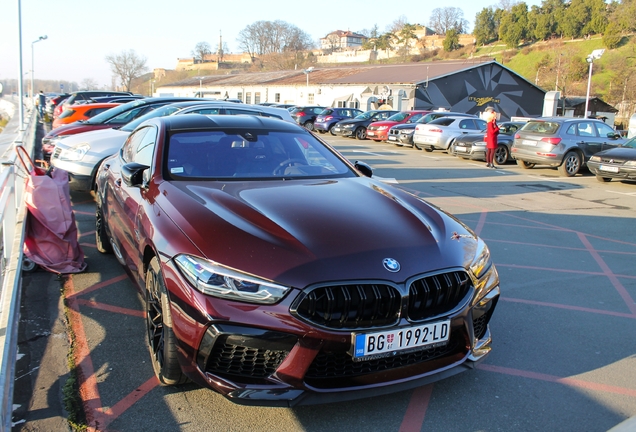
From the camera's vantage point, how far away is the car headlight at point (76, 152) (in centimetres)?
884

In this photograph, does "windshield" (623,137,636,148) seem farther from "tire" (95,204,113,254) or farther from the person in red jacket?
"tire" (95,204,113,254)

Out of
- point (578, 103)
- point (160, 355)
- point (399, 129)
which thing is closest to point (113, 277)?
point (160, 355)

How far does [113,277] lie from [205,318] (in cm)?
300

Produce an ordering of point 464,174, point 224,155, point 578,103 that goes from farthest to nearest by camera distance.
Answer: point 578,103, point 464,174, point 224,155

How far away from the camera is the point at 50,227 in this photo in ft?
17.9

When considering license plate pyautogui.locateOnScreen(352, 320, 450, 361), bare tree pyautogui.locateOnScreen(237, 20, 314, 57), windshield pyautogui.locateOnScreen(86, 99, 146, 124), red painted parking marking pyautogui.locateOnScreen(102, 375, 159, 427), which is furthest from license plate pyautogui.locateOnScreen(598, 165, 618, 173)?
bare tree pyautogui.locateOnScreen(237, 20, 314, 57)

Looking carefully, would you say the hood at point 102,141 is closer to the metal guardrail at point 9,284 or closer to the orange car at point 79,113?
the metal guardrail at point 9,284

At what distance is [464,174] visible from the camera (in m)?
15.2

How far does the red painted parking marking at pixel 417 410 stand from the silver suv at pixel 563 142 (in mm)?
13829

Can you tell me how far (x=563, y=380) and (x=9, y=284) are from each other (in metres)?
4.20

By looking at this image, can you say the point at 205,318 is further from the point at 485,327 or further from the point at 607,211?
the point at 607,211

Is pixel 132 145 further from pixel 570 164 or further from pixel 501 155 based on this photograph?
pixel 501 155

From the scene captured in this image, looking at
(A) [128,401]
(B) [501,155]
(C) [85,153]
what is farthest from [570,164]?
(A) [128,401]

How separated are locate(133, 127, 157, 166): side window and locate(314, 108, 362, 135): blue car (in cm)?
2542
